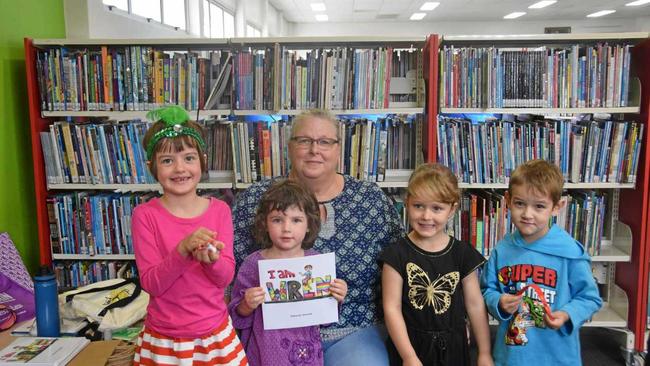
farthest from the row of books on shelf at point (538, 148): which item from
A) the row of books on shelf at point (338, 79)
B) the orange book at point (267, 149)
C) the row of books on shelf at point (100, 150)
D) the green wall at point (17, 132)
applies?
the green wall at point (17, 132)

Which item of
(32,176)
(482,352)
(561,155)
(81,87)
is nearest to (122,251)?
(32,176)

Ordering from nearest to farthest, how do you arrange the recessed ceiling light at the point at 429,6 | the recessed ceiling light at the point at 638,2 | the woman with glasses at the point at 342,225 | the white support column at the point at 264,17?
the woman with glasses at the point at 342,225 → the white support column at the point at 264,17 → the recessed ceiling light at the point at 638,2 → the recessed ceiling light at the point at 429,6

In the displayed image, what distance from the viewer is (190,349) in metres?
1.53

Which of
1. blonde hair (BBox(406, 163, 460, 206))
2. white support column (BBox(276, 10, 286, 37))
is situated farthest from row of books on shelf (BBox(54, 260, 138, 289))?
white support column (BBox(276, 10, 286, 37))

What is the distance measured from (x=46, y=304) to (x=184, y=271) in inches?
32.4

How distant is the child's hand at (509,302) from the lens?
1.69 meters

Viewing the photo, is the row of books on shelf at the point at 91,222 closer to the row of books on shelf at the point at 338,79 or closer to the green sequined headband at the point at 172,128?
the row of books on shelf at the point at 338,79

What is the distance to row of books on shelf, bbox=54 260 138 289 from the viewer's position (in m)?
3.13

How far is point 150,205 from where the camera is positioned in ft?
5.12

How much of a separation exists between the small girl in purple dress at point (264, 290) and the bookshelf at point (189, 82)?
1.18m

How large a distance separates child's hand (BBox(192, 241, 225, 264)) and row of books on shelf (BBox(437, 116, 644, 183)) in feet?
5.96

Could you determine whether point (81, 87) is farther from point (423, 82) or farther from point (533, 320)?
point (533, 320)

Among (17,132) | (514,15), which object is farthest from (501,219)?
(514,15)

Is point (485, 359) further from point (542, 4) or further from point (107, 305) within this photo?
point (542, 4)
